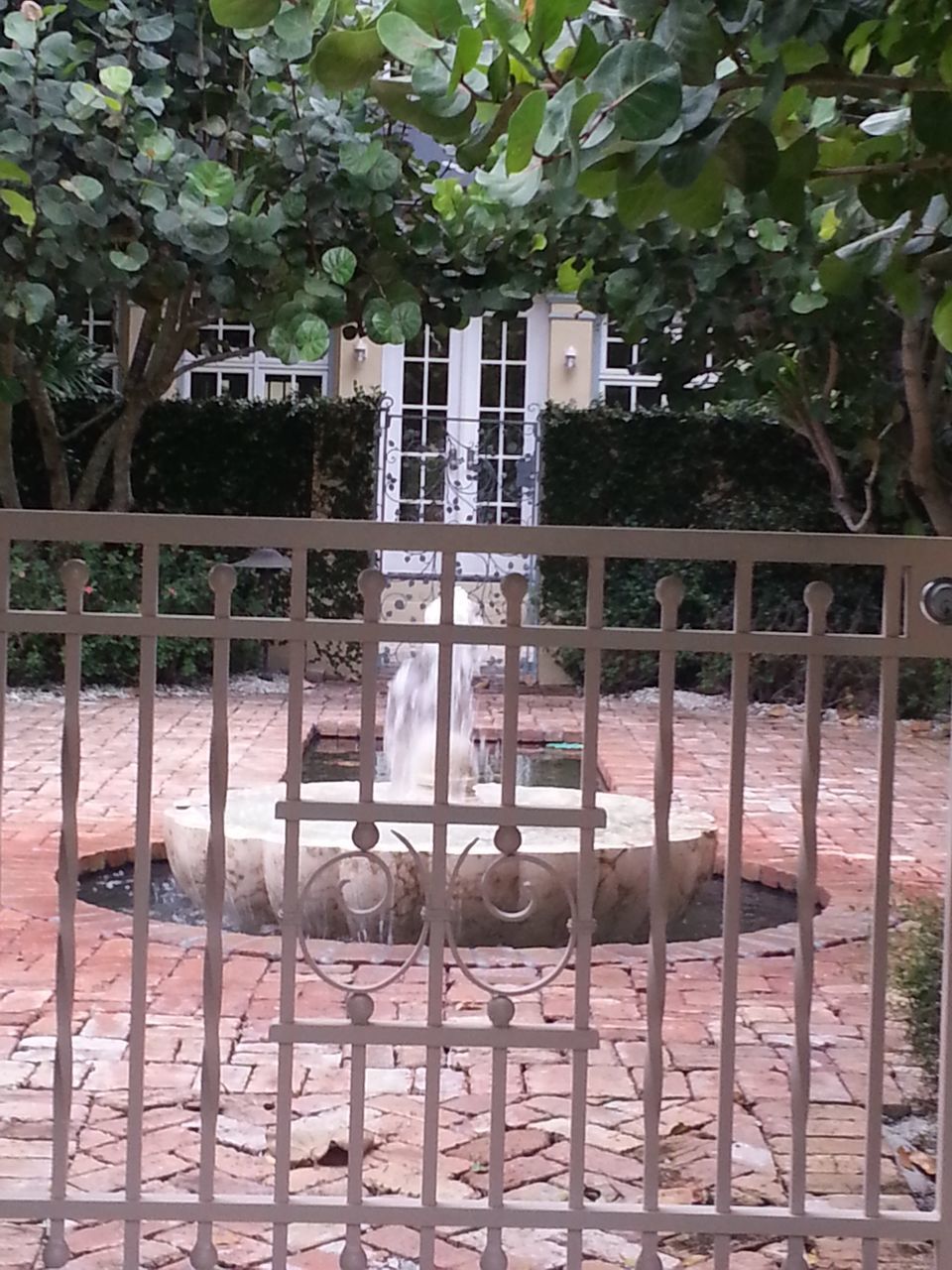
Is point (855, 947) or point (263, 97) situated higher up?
point (263, 97)

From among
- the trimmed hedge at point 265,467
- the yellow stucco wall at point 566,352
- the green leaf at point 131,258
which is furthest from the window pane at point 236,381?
the green leaf at point 131,258

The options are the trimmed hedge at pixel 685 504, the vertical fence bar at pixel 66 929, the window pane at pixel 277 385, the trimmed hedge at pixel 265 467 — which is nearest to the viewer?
the vertical fence bar at pixel 66 929

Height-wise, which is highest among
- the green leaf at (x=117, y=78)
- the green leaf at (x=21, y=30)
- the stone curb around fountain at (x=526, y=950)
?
the green leaf at (x=21, y=30)

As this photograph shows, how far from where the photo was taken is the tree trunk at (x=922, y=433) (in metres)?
3.24

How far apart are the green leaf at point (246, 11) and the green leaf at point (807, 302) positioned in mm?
1569

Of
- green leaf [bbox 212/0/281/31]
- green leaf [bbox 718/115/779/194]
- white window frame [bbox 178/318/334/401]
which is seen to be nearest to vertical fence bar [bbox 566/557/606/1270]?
green leaf [bbox 718/115/779/194]

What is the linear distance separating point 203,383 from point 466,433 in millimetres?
2689

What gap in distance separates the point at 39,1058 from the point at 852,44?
287 centimetres

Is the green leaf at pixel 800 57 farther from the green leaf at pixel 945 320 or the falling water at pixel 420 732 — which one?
the falling water at pixel 420 732

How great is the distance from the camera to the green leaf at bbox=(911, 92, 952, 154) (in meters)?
1.68

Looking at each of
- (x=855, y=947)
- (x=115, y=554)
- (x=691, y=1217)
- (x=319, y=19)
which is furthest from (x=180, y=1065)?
(x=115, y=554)

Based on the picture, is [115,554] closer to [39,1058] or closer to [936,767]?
[936,767]

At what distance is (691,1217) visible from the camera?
7.12 ft

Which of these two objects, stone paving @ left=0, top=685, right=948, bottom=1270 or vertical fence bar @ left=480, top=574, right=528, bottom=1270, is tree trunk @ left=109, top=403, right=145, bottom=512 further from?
vertical fence bar @ left=480, top=574, right=528, bottom=1270
